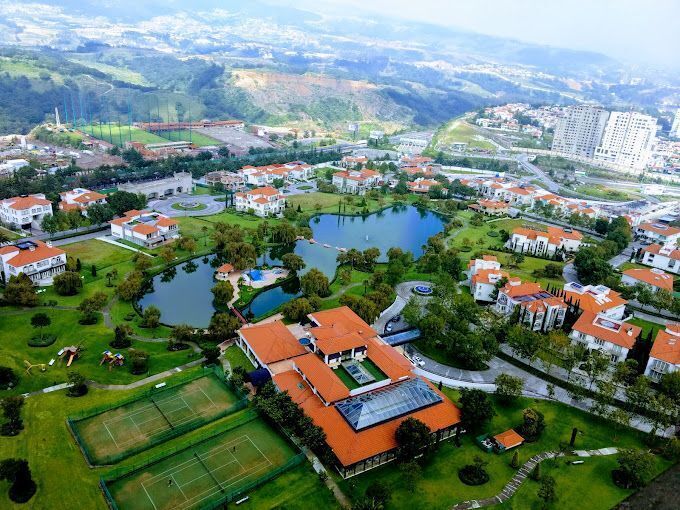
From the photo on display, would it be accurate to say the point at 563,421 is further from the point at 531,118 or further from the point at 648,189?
the point at 531,118

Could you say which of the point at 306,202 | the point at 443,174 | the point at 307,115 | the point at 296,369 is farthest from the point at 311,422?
the point at 307,115

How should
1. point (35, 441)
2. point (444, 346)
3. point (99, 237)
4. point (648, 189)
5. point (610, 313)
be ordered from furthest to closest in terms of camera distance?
point (648, 189) → point (99, 237) → point (610, 313) → point (444, 346) → point (35, 441)

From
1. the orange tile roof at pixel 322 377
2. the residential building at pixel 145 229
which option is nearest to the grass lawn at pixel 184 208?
the residential building at pixel 145 229

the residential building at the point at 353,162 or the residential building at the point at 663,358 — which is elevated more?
the residential building at the point at 663,358

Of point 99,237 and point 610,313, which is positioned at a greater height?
point 610,313

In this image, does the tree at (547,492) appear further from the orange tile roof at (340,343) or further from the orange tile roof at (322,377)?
the orange tile roof at (340,343)
